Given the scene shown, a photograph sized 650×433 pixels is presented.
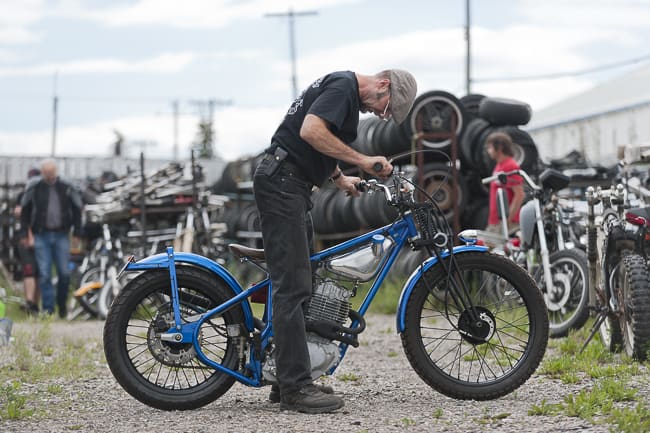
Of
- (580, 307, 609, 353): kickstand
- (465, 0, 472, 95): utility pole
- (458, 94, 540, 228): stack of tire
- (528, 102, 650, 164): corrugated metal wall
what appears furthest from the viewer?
(465, 0, 472, 95): utility pole

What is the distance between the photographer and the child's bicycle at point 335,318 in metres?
6.02

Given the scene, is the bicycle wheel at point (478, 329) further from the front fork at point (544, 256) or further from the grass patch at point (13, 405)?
the front fork at point (544, 256)

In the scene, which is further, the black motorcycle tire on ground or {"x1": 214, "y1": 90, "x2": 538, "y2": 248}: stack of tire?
{"x1": 214, "y1": 90, "x2": 538, "y2": 248}: stack of tire

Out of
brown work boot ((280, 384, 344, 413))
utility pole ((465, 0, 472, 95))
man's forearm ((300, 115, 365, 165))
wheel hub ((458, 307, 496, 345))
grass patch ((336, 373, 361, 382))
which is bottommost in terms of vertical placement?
grass patch ((336, 373, 361, 382))

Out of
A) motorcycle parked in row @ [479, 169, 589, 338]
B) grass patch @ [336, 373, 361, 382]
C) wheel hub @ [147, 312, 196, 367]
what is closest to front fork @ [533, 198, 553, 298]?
motorcycle parked in row @ [479, 169, 589, 338]

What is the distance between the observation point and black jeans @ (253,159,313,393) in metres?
5.84

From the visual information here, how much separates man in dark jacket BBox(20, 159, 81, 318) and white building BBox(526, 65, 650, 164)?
960 centimetres

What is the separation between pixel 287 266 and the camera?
583 centimetres

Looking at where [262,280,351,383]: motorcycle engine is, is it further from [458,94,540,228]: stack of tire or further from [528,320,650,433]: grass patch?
[458,94,540,228]: stack of tire

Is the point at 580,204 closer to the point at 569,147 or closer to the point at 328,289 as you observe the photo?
the point at 328,289

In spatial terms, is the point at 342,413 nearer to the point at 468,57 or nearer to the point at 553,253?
the point at 553,253

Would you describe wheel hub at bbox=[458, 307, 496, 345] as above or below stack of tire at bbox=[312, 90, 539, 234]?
below

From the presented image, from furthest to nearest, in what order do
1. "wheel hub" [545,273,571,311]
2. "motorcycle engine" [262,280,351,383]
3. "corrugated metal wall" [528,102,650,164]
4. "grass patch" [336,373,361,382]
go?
"corrugated metal wall" [528,102,650,164] < "wheel hub" [545,273,571,311] < "grass patch" [336,373,361,382] < "motorcycle engine" [262,280,351,383]

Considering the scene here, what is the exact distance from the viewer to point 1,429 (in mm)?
5609
